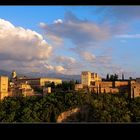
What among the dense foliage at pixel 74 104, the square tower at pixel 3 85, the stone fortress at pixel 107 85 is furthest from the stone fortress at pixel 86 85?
the square tower at pixel 3 85

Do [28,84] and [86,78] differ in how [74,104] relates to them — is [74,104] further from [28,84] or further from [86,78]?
[28,84]

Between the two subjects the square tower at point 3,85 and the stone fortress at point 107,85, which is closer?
the square tower at point 3,85

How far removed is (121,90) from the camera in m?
23.3

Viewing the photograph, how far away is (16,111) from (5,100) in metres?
1.51

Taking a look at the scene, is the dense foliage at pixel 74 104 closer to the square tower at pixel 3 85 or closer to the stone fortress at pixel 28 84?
the square tower at pixel 3 85

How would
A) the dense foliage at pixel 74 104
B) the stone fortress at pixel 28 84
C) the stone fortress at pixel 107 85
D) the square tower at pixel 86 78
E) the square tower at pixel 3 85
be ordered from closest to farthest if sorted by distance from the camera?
1. the square tower at pixel 3 85
2. the dense foliage at pixel 74 104
3. the stone fortress at pixel 107 85
4. the stone fortress at pixel 28 84
5. the square tower at pixel 86 78

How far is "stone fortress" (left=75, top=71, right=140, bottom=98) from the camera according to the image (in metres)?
23.6

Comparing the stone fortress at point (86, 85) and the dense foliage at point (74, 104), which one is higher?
the stone fortress at point (86, 85)

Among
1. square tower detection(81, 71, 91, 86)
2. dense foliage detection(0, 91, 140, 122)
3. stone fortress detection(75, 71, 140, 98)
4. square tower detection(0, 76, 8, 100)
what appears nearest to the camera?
square tower detection(0, 76, 8, 100)

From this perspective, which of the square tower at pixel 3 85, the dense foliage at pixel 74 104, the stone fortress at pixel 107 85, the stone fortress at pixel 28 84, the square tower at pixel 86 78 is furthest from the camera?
the square tower at pixel 86 78

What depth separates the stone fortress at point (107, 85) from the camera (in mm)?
23594

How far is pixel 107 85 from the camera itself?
24328mm

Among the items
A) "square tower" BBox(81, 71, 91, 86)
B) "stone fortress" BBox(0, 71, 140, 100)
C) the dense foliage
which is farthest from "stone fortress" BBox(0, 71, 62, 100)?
"square tower" BBox(81, 71, 91, 86)

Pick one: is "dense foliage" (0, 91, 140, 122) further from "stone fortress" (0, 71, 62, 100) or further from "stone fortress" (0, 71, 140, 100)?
"stone fortress" (0, 71, 62, 100)
